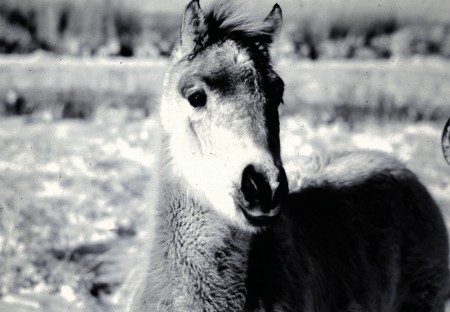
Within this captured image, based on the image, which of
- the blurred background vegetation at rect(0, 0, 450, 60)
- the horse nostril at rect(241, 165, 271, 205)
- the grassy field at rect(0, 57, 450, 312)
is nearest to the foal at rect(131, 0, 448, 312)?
the horse nostril at rect(241, 165, 271, 205)

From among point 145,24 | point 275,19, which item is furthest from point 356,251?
point 145,24

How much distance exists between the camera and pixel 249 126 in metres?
1.89

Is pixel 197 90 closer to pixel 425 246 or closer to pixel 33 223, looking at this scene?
pixel 425 246

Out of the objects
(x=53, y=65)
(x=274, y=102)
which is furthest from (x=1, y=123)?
(x=274, y=102)

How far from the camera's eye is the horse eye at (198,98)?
6.58ft

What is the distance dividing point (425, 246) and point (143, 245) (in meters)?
1.65

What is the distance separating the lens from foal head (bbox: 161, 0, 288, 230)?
184 cm

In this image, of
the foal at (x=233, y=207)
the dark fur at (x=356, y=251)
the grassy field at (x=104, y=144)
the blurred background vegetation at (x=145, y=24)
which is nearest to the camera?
the foal at (x=233, y=207)

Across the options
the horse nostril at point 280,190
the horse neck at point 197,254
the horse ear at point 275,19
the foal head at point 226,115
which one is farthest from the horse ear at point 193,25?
the horse nostril at point 280,190

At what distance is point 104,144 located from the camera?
638cm

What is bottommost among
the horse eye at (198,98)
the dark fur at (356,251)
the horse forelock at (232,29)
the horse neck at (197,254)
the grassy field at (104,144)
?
the grassy field at (104,144)

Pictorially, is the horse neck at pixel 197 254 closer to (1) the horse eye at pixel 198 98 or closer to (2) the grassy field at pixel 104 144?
(1) the horse eye at pixel 198 98

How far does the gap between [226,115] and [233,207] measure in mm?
339

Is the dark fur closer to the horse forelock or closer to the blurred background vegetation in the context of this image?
the horse forelock
